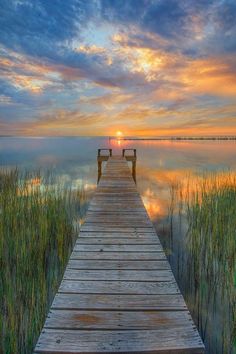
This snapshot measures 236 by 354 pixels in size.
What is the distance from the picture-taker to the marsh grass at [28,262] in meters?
2.96

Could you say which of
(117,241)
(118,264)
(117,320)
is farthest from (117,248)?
(117,320)

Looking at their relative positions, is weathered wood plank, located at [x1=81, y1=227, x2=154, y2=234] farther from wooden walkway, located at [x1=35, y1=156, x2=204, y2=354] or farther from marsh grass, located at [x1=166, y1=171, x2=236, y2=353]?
marsh grass, located at [x1=166, y1=171, x2=236, y2=353]

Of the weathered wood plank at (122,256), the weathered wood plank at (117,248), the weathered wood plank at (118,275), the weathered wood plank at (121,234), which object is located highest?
the weathered wood plank at (121,234)

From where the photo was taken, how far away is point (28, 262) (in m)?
4.37

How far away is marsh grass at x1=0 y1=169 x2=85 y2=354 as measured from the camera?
9.71 ft

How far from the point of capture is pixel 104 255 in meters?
3.32

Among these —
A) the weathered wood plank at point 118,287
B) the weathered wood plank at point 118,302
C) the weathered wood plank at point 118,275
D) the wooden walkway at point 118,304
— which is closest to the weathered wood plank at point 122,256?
the wooden walkway at point 118,304

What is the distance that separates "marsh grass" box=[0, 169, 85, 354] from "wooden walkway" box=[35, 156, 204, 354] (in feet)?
2.82

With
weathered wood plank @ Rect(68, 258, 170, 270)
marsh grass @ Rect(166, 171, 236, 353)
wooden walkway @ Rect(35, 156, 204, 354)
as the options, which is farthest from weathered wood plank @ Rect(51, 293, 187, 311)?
marsh grass @ Rect(166, 171, 236, 353)

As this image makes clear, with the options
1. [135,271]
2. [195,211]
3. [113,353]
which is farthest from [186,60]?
[113,353]

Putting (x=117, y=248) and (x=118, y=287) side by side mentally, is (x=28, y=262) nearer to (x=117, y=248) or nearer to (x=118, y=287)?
(x=117, y=248)

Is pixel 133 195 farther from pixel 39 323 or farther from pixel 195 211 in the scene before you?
pixel 39 323

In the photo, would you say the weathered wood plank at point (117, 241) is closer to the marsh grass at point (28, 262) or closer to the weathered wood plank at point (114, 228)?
the weathered wood plank at point (114, 228)

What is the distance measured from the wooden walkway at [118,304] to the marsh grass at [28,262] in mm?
861
